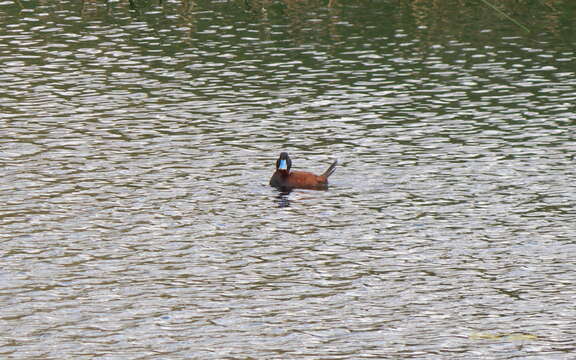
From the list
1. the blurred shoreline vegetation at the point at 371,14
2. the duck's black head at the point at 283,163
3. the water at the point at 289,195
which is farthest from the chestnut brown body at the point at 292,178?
the blurred shoreline vegetation at the point at 371,14

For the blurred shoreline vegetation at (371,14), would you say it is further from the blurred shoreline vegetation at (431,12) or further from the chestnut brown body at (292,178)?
the chestnut brown body at (292,178)

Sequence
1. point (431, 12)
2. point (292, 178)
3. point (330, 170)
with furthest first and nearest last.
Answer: point (431, 12)
point (330, 170)
point (292, 178)

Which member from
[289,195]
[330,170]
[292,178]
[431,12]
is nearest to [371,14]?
[431,12]

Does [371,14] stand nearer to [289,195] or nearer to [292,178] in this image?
[292,178]

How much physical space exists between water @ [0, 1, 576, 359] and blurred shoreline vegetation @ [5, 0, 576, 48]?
0.40 metres

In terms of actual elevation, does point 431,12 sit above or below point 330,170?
below

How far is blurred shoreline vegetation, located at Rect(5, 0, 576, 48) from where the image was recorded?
4894cm

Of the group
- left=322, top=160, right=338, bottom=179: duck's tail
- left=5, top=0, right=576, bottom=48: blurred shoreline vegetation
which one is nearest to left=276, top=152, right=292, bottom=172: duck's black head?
left=322, top=160, right=338, bottom=179: duck's tail

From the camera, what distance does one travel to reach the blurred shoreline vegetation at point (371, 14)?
48938 millimetres

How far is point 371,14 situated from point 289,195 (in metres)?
24.6

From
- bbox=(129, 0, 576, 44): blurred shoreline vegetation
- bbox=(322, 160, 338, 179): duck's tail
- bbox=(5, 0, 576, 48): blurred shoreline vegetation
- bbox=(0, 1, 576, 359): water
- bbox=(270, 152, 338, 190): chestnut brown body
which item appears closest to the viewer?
bbox=(0, 1, 576, 359): water

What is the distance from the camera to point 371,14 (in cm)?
5228

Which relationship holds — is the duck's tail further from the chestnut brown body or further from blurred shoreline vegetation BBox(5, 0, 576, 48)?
blurred shoreline vegetation BBox(5, 0, 576, 48)

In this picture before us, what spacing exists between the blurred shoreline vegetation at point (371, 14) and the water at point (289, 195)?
1.30 feet
